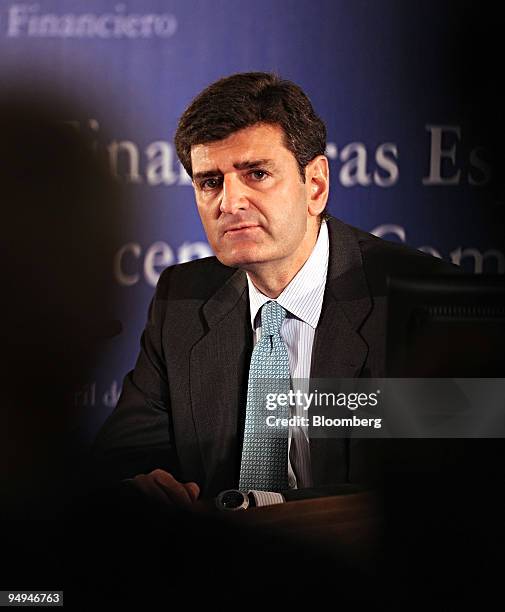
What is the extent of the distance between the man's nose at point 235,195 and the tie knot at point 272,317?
221 mm

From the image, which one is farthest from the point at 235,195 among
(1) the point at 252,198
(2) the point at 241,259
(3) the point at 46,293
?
(3) the point at 46,293

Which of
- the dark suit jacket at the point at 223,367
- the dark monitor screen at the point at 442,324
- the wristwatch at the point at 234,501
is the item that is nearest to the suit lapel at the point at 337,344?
the dark suit jacket at the point at 223,367

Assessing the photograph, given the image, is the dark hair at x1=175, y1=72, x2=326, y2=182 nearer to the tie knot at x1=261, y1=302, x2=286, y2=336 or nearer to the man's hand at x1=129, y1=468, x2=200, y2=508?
the tie knot at x1=261, y1=302, x2=286, y2=336

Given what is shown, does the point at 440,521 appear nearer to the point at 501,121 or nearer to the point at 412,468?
the point at 412,468

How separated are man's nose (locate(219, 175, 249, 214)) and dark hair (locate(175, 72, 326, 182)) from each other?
0.09 m

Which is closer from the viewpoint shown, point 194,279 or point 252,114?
point 252,114

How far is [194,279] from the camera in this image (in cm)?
187

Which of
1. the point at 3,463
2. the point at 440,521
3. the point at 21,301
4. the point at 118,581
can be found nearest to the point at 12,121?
the point at 21,301

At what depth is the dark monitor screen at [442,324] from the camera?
1.35m

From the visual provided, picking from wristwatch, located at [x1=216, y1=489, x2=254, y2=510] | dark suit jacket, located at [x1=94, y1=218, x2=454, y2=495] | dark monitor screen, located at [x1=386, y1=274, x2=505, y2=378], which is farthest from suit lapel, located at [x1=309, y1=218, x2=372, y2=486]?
dark monitor screen, located at [x1=386, y1=274, x2=505, y2=378]

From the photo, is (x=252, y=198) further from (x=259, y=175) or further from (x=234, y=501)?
(x=234, y=501)

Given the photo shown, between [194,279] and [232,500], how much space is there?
527mm

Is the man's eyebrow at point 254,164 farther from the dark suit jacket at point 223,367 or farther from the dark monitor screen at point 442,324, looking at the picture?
the dark monitor screen at point 442,324

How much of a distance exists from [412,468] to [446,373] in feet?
0.87
